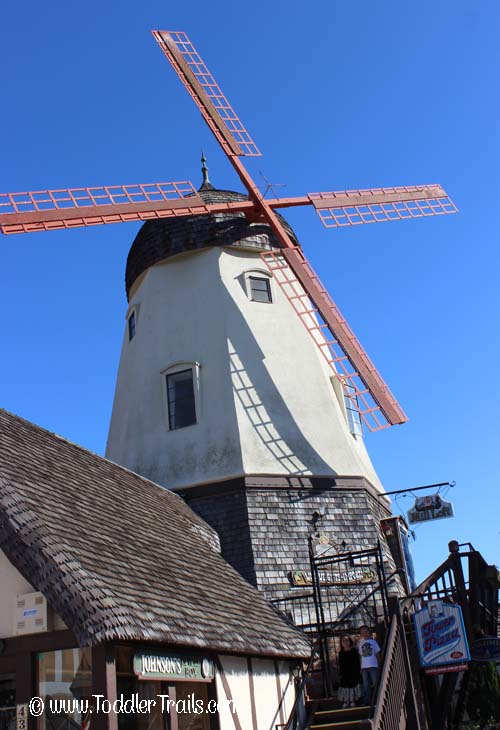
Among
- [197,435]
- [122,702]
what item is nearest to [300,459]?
[197,435]

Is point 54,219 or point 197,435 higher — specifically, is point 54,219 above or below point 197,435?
above

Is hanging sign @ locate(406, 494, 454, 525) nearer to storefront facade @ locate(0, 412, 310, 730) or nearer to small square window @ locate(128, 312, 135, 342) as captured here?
storefront facade @ locate(0, 412, 310, 730)

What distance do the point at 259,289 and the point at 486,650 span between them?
950 centimetres

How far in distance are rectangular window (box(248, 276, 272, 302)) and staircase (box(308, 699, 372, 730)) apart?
9573mm

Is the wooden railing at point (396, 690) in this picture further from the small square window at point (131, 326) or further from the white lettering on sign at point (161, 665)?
the small square window at point (131, 326)

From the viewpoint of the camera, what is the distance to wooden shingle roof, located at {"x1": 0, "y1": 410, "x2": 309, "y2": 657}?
8109mm

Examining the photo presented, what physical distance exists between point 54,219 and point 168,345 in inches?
143

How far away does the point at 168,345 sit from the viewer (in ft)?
59.9

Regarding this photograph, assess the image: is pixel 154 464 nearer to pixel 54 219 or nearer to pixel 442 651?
pixel 54 219

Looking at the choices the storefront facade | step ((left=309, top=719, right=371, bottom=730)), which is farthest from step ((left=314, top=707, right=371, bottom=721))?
the storefront facade

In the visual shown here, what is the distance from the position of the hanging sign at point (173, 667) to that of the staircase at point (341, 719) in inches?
75.8

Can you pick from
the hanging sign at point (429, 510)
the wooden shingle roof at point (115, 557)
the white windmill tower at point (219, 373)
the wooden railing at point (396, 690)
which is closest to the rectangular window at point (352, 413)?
the white windmill tower at point (219, 373)

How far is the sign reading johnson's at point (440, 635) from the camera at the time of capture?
456 inches

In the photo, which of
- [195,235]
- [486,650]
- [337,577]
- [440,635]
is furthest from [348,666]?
[195,235]
